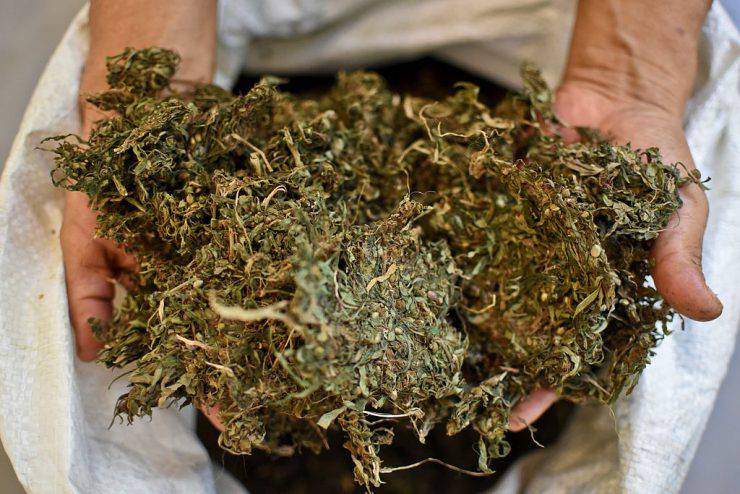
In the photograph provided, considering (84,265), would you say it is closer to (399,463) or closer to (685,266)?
(399,463)

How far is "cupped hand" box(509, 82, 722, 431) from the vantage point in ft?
2.56

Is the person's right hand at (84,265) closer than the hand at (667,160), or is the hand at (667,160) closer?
the hand at (667,160)

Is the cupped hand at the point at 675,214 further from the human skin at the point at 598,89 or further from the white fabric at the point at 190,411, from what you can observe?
the white fabric at the point at 190,411

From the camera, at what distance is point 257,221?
2.34ft

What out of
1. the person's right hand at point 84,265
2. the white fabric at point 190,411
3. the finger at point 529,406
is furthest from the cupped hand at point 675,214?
the person's right hand at point 84,265

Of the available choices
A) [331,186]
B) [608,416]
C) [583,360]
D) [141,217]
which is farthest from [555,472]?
[141,217]

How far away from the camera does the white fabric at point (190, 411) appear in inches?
34.4

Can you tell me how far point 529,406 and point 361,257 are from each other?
1.25 feet

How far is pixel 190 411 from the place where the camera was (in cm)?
105

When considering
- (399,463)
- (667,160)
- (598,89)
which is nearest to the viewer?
(667,160)

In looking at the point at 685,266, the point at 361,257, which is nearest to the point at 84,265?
the point at 361,257

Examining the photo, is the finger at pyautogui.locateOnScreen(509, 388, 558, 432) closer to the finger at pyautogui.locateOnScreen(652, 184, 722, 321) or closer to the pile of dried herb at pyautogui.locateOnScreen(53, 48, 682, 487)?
the pile of dried herb at pyautogui.locateOnScreen(53, 48, 682, 487)

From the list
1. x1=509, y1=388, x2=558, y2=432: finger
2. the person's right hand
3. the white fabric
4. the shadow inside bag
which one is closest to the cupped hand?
x1=509, y1=388, x2=558, y2=432: finger

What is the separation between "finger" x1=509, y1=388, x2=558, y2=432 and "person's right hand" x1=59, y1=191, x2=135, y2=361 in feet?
2.06
